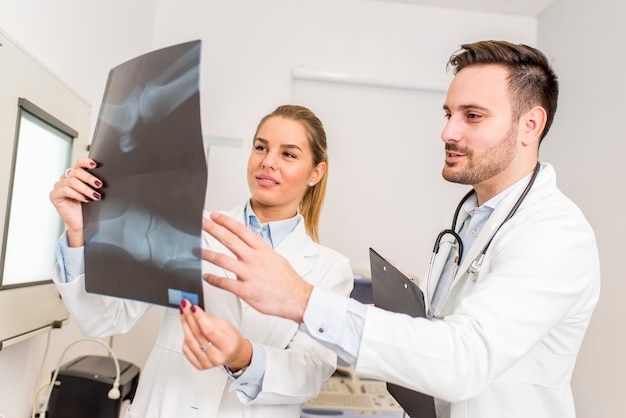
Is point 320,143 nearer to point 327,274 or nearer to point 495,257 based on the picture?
point 327,274

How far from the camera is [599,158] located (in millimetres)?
2346

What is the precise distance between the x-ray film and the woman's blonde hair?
1.99 feet

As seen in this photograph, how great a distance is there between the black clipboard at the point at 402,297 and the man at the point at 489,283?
2.3 inches

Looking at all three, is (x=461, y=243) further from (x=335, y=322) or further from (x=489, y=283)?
(x=335, y=322)

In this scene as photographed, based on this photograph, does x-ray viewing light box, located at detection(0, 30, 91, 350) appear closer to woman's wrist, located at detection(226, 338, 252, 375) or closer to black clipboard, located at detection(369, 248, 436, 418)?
woman's wrist, located at detection(226, 338, 252, 375)

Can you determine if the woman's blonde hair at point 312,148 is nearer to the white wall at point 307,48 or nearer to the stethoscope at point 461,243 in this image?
the stethoscope at point 461,243

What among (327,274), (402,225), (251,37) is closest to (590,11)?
(402,225)

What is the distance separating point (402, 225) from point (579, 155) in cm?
95

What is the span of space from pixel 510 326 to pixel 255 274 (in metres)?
0.40

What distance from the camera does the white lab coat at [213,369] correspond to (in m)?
1.07

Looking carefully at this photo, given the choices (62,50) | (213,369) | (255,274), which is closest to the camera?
(255,274)

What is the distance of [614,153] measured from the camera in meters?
2.23

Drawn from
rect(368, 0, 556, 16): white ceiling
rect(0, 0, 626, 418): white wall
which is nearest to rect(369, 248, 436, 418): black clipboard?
rect(0, 0, 626, 418): white wall

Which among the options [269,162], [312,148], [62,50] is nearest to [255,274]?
[269,162]
